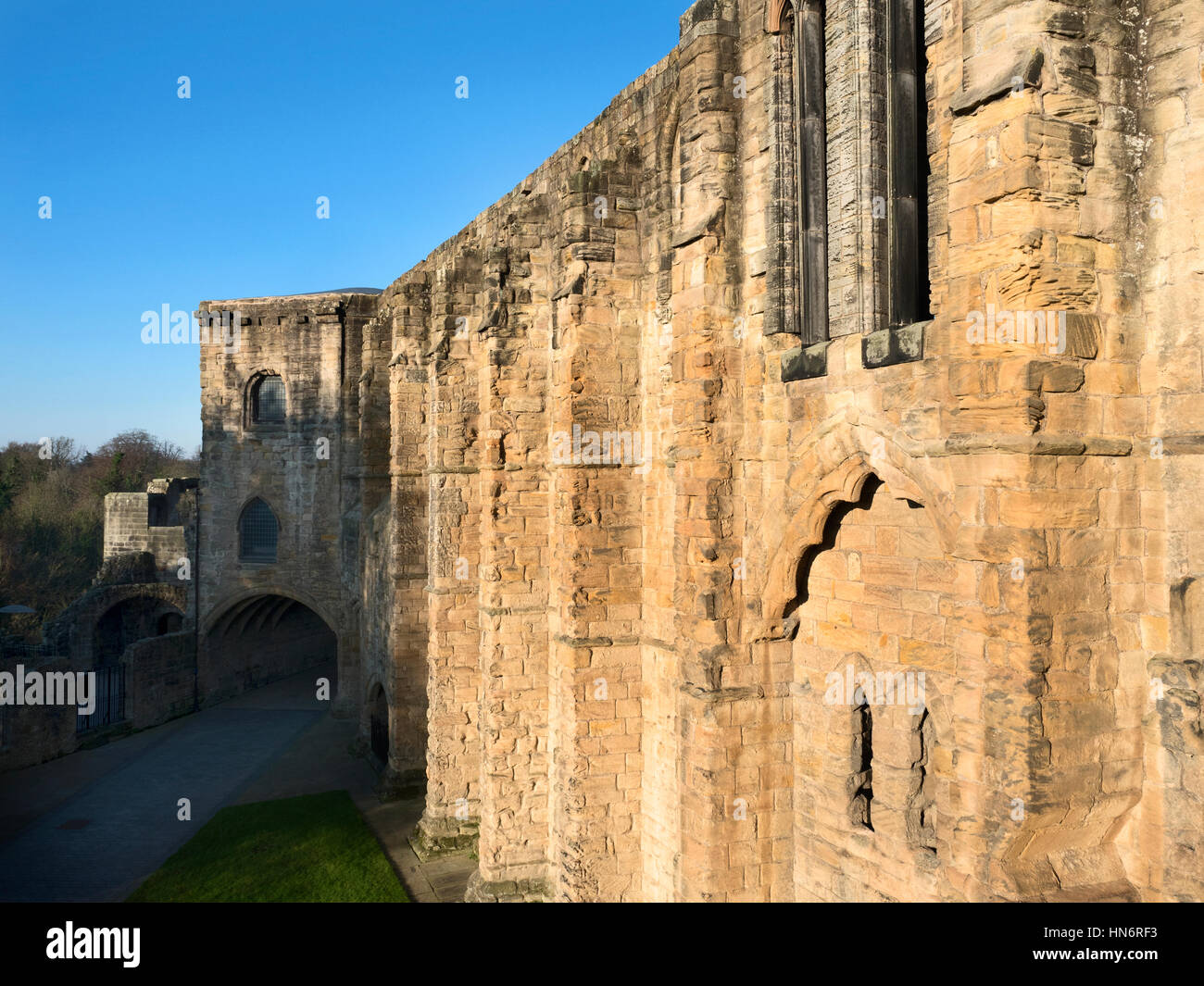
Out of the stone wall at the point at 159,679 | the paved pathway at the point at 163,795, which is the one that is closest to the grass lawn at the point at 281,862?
the paved pathway at the point at 163,795

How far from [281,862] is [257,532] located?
13665mm

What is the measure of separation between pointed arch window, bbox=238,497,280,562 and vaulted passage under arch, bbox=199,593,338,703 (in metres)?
1.27

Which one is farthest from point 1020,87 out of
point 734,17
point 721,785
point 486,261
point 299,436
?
point 299,436

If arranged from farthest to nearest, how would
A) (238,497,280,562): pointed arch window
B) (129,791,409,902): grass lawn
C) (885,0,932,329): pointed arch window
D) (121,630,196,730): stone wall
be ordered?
(238,497,280,562): pointed arch window
(121,630,196,730): stone wall
(129,791,409,902): grass lawn
(885,0,932,329): pointed arch window

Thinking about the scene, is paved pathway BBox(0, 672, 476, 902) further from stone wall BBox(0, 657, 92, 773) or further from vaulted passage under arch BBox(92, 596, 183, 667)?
vaulted passage under arch BBox(92, 596, 183, 667)

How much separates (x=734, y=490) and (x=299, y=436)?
65.1 feet

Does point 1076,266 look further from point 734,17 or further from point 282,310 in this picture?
point 282,310

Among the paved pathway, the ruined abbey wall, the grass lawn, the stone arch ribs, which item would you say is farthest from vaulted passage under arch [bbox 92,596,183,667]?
the ruined abbey wall

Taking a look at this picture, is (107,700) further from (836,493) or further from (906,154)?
(906,154)

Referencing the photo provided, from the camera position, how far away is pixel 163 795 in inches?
675

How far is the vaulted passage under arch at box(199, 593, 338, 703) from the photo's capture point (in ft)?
82.5

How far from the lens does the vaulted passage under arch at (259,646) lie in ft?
82.5

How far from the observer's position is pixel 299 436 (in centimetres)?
2462

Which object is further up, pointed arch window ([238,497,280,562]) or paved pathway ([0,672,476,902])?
pointed arch window ([238,497,280,562])
